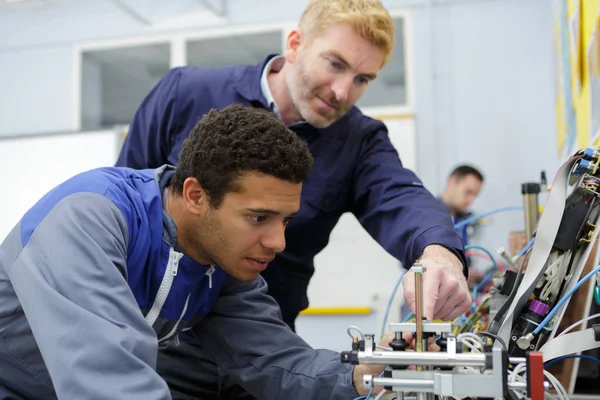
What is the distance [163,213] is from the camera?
1.03 meters

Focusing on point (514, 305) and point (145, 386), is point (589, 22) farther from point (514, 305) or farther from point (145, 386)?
point (145, 386)

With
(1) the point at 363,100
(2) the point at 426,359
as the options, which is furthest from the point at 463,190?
(2) the point at 426,359

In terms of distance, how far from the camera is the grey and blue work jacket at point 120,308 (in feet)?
2.51

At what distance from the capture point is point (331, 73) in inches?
55.2

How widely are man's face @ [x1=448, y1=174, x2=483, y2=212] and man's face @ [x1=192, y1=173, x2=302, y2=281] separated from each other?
251 cm

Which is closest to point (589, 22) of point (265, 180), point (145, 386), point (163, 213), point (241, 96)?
point (241, 96)

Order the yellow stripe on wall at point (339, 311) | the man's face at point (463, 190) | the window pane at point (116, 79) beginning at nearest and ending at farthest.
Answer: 1. the man's face at point (463, 190)
2. the yellow stripe on wall at point (339, 311)
3. the window pane at point (116, 79)

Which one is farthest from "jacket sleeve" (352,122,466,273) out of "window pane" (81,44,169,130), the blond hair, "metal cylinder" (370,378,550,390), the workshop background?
"window pane" (81,44,169,130)

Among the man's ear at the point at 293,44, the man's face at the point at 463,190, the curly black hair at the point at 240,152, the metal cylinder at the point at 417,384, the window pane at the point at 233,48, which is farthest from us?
the window pane at the point at 233,48

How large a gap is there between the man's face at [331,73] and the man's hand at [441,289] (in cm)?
48

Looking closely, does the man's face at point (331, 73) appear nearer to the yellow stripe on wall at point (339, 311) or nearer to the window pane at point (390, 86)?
the yellow stripe on wall at point (339, 311)

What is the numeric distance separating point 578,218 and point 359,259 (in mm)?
2862

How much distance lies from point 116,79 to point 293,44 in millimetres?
3772

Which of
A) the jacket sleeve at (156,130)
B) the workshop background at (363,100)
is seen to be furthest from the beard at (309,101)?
the workshop background at (363,100)
